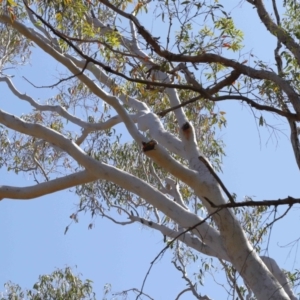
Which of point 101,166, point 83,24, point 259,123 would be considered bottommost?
point 259,123

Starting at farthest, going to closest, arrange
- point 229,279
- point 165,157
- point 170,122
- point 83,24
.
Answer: point 170,122 < point 229,279 < point 83,24 < point 165,157

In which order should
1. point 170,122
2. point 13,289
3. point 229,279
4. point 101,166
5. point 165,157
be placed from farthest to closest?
point 13,289 → point 170,122 → point 229,279 → point 101,166 → point 165,157

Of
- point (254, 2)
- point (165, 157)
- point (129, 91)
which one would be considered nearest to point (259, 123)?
point (165, 157)

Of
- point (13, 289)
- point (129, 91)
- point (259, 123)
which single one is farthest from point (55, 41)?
point (13, 289)

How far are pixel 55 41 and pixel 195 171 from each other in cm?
285

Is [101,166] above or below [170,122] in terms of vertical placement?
below

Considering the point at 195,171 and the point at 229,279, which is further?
the point at 229,279

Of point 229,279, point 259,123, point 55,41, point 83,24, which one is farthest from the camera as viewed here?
point 55,41

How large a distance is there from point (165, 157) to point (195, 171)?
1.10ft

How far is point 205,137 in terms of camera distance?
316 inches

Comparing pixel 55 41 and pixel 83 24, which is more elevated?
pixel 55 41

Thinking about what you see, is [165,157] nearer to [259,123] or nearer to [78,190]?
[259,123]

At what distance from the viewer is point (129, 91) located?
6.86m

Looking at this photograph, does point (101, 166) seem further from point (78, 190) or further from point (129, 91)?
point (78, 190)
